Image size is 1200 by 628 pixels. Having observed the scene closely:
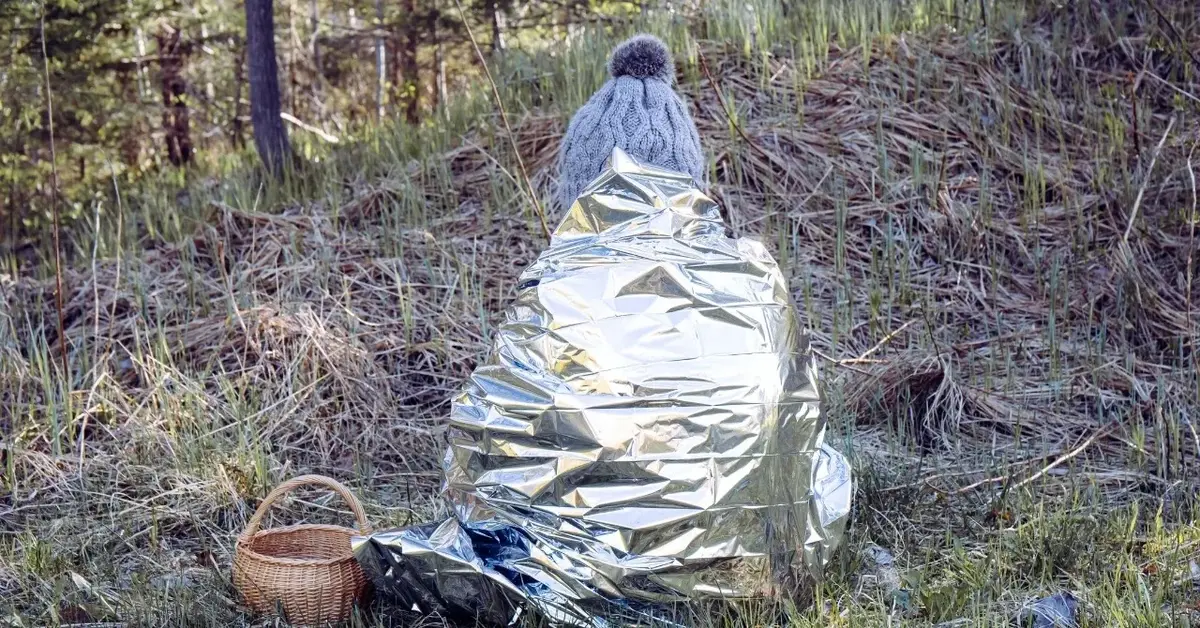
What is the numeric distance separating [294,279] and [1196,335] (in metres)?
3.78

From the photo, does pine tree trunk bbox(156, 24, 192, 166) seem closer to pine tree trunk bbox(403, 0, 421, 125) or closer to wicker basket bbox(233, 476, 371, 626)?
pine tree trunk bbox(403, 0, 421, 125)

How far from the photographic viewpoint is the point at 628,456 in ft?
7.23

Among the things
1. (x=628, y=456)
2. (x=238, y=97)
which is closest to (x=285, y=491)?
(x=628, y=456)

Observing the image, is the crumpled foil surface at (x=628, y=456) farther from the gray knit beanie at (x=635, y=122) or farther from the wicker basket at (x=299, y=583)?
the gray knit beanie at (x=635, y=122)

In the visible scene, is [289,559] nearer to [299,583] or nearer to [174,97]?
[299,583]

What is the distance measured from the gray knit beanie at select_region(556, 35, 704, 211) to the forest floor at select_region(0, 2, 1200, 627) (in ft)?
3.66

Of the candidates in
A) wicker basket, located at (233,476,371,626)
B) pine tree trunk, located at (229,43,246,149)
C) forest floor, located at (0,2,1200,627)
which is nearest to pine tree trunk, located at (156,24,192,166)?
pine tree trunk, located at (229,43,246,149)

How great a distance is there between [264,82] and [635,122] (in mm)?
4479

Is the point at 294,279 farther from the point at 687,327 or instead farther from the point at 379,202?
the point at 687,327

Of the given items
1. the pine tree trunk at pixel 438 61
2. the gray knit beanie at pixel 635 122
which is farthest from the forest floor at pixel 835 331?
the pine tree trunk at pixel 438 61

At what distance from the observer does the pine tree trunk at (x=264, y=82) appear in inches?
A: 260

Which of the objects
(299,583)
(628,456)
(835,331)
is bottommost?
(299,583)

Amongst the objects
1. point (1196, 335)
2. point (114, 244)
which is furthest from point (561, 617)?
point (114, 244)

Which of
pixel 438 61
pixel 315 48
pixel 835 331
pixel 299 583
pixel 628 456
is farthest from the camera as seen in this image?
pixel 315 48
